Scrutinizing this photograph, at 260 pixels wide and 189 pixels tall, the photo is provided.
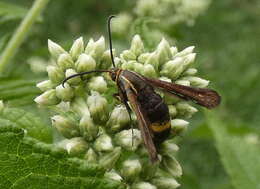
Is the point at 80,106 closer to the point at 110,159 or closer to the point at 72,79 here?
the point at 72,79

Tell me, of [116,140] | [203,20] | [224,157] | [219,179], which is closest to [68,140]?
[116,140]

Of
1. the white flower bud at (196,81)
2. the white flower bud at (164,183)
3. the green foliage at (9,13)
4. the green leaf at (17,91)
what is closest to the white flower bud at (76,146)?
the white flower bud at (164,183)

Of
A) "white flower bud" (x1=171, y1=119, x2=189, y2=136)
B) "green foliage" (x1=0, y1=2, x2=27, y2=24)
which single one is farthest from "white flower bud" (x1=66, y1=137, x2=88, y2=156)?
"green foliage" (x1=0, y1=2, x2=27, y2=24)

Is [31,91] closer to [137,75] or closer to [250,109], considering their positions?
[137,75]

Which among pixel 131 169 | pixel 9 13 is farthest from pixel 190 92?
pixel 9 13

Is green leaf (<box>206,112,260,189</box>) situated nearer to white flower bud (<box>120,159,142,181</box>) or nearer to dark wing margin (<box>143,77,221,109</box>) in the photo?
dark wing margin (<box>143,77,221,109</box>)

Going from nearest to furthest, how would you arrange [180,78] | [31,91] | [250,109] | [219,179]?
1. [180,78]
2. [31,91]
3. [219,179]
4. [250,109]
